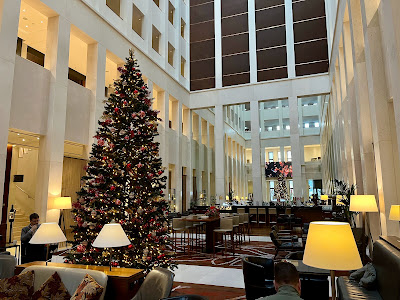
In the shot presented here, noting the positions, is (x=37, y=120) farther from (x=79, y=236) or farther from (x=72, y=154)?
(x=79, y=236)

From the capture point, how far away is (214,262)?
7.32m

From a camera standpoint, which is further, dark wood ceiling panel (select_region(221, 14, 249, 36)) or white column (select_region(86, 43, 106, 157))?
dark wood ceiling panel (select_region(221, 14, 249, 36))

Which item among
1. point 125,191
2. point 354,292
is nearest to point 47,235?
point 125,191

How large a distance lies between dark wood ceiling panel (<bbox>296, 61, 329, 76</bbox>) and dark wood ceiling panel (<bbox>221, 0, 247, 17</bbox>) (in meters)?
5.10

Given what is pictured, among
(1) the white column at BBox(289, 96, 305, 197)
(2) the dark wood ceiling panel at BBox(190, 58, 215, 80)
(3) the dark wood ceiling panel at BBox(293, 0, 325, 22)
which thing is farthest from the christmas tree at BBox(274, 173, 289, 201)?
(3) the dark wood ceiling panel at BBox(293, 0, 325, 22)

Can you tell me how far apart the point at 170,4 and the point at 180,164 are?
30.1 ft

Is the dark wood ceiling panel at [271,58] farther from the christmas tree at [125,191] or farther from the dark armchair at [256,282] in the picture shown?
the dark armchair at [256,282]

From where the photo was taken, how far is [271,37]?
59.4ft

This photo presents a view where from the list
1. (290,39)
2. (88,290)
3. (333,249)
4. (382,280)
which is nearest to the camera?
(333,249)

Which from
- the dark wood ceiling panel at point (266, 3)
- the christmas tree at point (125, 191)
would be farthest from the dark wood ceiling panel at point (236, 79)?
the christmas tree at point (125, 191)

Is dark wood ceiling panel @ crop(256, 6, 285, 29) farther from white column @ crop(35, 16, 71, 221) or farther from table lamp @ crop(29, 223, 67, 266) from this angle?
table lamp @ crop(29, 223, 67, 266)

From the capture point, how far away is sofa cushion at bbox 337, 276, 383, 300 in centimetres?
347

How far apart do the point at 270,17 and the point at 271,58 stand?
2492mm

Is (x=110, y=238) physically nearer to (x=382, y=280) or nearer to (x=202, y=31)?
(x=382, y=280)
